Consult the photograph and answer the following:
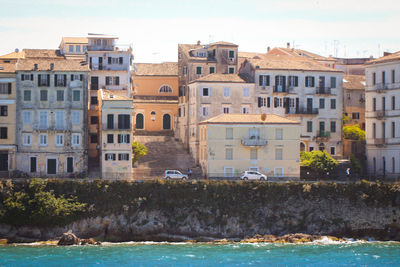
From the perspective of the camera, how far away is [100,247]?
233ft

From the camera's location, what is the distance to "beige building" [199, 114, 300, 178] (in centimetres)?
8644

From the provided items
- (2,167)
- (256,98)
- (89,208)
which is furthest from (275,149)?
(2,167)

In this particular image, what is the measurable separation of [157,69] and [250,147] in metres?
26.6

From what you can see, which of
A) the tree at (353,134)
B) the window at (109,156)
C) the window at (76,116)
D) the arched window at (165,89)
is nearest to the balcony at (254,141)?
the window at (109,156)

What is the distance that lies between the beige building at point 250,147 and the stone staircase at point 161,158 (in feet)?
9.65

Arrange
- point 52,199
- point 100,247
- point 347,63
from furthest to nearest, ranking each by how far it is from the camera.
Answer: point 347,63 → point 52,199 → point 100,247

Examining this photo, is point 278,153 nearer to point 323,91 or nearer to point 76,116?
point 323,91

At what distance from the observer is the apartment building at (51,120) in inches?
3438

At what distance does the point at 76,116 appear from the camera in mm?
88312

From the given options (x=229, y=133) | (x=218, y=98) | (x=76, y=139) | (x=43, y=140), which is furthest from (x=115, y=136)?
(x=218, y=98)

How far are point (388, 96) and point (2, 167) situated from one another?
39738 mm

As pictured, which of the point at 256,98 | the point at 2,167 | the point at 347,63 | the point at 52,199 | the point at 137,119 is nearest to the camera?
the point at 52,199

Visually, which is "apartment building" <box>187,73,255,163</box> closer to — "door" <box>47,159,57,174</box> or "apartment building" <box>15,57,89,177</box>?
"apartment building" <box>15,57,89,177</box>

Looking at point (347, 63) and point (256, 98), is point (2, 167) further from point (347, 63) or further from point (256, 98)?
point (347, 63)
